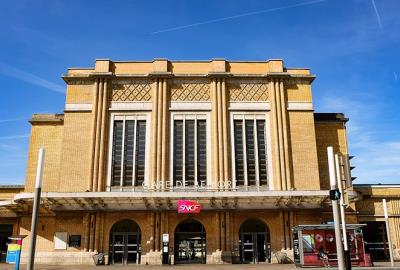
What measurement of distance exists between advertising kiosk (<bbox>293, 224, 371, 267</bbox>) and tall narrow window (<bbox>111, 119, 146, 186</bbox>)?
12422mm

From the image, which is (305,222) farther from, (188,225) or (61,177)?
(61,177)

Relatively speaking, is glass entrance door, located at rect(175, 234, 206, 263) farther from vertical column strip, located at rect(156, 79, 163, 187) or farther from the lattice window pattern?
the lattice window pattern

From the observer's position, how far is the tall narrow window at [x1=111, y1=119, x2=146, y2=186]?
29531 millimetres

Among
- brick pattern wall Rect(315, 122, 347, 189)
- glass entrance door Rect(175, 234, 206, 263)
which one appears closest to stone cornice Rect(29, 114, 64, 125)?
glass entrance door Rect(175, 234, 206, 263)

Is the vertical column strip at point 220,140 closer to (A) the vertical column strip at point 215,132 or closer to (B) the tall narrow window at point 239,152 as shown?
(A) the vertical column strip at point 215,132

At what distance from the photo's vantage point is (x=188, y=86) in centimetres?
3175


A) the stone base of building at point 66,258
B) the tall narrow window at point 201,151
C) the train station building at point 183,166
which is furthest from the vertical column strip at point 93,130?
the tall narrow window at point 201,151

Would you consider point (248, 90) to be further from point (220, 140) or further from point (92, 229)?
point (92, 229)

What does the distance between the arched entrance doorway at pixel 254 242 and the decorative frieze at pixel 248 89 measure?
952 centimetres

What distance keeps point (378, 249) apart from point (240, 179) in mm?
12081

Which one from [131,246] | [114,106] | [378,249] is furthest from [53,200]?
[378,249]

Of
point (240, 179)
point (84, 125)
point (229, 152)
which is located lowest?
point (240, 179)

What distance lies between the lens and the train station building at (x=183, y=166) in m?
27.9

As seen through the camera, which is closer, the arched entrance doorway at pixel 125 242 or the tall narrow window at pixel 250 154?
the arched entrance doorway at pixel 125 242
